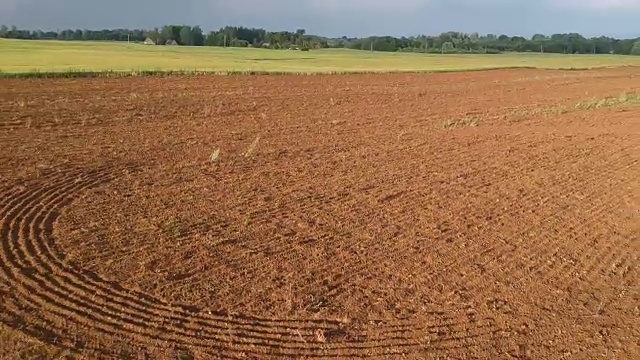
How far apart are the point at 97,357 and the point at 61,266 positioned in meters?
2.08

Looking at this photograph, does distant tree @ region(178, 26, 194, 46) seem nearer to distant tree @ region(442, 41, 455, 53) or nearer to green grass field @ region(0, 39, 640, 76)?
green grass field @ region(0, 39, 640, 76)

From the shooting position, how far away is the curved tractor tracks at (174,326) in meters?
5.43

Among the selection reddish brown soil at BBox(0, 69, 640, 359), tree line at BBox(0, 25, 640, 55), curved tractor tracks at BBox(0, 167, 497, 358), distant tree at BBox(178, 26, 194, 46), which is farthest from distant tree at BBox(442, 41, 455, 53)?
curved tractor tracks at BBox(0, 167, 497, 358)

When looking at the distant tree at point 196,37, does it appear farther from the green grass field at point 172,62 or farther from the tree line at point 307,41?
the green grass field at point 172,62

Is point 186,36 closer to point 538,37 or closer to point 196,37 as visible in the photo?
point 196,37

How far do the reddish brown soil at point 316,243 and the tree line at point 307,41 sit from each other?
103 metres

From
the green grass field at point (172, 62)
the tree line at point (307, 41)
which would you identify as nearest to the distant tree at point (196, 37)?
the tree line at point (307, 41)

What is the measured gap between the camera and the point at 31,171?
11289 millimetres

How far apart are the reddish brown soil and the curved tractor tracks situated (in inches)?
0.8

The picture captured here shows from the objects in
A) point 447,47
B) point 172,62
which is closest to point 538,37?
point 447,47

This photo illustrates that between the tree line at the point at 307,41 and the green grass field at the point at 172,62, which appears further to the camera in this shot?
the tree line at the point at 307,41

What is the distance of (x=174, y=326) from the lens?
5703mm

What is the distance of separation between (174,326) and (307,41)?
12097 cm

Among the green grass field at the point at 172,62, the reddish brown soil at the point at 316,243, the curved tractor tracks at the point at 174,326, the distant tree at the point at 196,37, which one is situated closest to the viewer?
the curved tractor tracks at the point at 174,326
